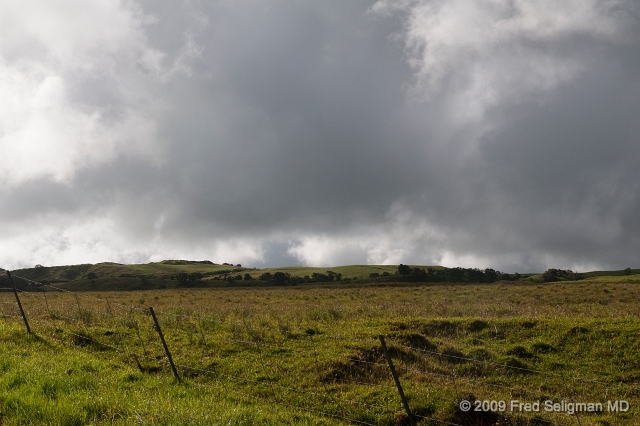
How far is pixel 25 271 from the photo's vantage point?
17188cm

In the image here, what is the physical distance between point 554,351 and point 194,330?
14.2 metres

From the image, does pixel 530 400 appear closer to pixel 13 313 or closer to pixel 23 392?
pixel 23 392

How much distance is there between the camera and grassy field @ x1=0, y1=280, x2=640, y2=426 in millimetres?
9030

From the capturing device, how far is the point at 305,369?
1278 cm

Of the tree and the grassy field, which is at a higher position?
the grassy field
